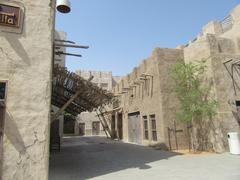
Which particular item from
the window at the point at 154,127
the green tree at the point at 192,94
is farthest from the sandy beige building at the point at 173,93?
the green tree at the point at 192,94

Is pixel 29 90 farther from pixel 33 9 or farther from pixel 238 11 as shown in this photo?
pixel 238 11

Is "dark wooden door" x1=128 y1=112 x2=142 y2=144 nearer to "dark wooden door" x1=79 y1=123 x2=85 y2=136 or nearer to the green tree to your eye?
the green tree

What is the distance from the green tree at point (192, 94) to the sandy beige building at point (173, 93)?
0.44 meters

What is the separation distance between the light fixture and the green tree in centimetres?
843

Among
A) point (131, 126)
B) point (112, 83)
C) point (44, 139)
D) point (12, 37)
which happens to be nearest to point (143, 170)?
point (44, 139)

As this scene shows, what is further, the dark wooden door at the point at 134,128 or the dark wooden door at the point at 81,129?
the dark wooden door at the point at 81,129

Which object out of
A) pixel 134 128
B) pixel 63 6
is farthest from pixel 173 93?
pixel 63 6

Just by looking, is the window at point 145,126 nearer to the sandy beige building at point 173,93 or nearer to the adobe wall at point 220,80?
the sandy beige building at point 173,93

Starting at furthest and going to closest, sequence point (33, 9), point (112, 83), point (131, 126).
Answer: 1. point (112, 83)
2. point (131, 126)
3. point (33, 9)

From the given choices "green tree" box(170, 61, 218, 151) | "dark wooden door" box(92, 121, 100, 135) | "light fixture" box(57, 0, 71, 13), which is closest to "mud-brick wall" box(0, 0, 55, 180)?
"light fixture" box(57, 0, 71, 13)

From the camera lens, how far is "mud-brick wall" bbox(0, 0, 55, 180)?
16.8 feet

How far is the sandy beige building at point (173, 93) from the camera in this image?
477 inches

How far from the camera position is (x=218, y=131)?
11.9 metres

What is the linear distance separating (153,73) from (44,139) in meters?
11.2
